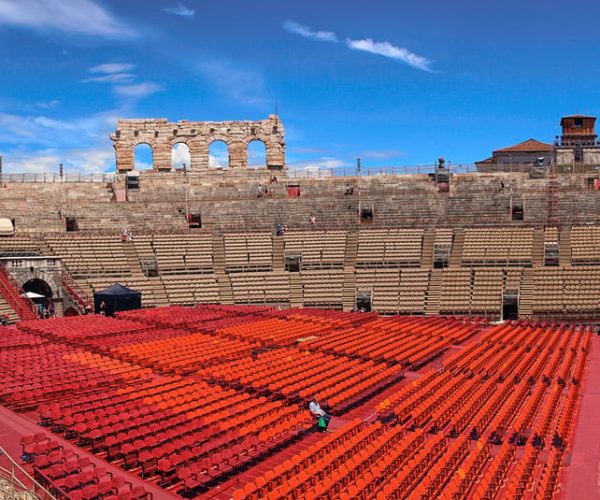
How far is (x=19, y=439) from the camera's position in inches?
624

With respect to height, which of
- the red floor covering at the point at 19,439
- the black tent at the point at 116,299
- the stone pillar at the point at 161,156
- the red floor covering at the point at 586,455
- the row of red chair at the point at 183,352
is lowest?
the red floor covering at the point at 586,455

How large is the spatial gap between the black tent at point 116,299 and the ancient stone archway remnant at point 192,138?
847 inches

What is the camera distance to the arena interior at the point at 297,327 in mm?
14070

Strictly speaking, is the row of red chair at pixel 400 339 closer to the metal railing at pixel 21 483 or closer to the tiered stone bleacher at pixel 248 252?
the tiered stone bleacher at pixel 248 252

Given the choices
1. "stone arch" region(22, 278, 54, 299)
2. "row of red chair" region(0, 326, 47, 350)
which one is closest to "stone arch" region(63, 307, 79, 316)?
"stone arch" region(22, 278, 54, 299)

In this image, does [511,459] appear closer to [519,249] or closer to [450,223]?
[519,249]

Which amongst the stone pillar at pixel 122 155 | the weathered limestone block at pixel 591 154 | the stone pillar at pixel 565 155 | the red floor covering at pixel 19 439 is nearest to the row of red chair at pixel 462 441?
the red floor covering at pixel 19 439

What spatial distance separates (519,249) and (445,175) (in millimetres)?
11164

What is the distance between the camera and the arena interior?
14070 mm

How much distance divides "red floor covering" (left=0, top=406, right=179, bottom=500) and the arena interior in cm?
8

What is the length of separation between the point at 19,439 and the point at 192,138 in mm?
43588

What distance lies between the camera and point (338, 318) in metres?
35.6

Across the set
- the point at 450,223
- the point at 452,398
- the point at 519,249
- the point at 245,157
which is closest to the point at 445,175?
the point at 450,223

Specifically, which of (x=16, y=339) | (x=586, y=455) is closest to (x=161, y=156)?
(x=16, y=339)
